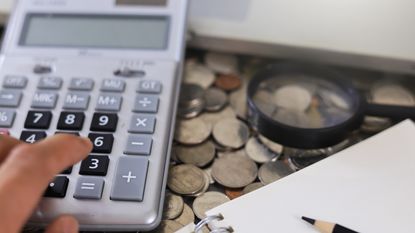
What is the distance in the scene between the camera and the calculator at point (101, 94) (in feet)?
1.09

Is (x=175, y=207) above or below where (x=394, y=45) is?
below

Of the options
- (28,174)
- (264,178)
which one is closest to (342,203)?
(264,178)

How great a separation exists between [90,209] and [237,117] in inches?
6.1

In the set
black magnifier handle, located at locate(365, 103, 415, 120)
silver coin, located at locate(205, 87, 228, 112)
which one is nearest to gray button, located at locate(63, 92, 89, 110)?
silver coin, located at locate(205, 87, 228, 112)

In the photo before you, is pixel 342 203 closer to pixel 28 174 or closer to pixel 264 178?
pixel 264 178

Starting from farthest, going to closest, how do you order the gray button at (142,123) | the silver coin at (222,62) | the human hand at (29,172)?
1. the silver coin at (222,62)
2. the gray button at (142,123)
3. the human hand at (29,172)

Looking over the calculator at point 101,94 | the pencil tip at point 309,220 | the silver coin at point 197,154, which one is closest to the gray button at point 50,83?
the calculator at point 101,94

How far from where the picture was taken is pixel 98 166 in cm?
35

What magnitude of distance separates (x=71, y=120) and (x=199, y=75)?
0.45 ft

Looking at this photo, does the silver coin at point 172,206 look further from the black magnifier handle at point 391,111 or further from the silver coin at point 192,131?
the black magnifier handle at point 391,111

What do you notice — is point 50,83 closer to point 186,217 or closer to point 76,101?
point 76,101

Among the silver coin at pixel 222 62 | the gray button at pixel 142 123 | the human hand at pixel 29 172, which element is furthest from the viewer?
the silver coin at pixel 222 62

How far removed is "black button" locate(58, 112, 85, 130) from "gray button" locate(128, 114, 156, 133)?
37 mm

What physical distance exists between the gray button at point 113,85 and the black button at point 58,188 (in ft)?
0.28
